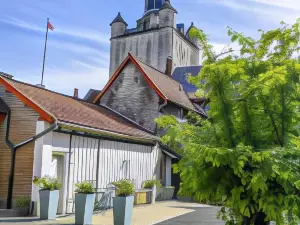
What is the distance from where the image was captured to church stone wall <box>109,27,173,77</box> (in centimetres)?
4662

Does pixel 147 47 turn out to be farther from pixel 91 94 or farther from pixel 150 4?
pixel 150 4

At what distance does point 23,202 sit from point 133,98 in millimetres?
11558

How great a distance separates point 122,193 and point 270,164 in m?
7.07

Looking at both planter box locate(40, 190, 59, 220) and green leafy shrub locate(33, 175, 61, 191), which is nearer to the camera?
planter box locate(40, 190, 59, 220)

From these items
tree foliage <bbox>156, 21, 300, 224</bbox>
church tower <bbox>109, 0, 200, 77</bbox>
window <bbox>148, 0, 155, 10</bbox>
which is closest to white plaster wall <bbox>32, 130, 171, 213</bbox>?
tree foliage <bbox>156, 21, 300, 224</bbox>

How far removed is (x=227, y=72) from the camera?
11.1 ft

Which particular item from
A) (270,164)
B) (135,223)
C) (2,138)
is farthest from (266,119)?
(2,138)

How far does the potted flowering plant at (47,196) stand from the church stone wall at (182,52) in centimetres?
3743

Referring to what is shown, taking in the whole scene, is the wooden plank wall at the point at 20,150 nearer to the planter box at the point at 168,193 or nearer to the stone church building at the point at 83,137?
the stone church building at the point at 83,137

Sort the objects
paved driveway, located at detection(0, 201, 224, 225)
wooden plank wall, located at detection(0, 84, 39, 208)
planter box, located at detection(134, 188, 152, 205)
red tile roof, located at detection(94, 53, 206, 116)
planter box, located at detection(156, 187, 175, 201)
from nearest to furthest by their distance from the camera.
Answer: paved driveway, located at detection(0, 201, 224, 225) < wooden plank wall, located at detection(0, 84, 39, 208) < planter box, located at detection(134, 188, 152, 205) < planter box, located at detection(156, 187, 175, 201) < red tile roof, located at detection(94, 53, 206, 116)

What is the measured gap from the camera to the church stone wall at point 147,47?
46.6 meters

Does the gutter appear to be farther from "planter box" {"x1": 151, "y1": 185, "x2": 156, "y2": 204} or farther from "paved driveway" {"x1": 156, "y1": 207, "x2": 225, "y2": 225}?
"paved driveway" {"x1": 156, "y1": 207, "x2": 225, "y2": 225}

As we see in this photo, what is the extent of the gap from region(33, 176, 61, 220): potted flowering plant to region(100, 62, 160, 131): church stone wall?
10499 mm

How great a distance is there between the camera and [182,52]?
5012 centimetres
